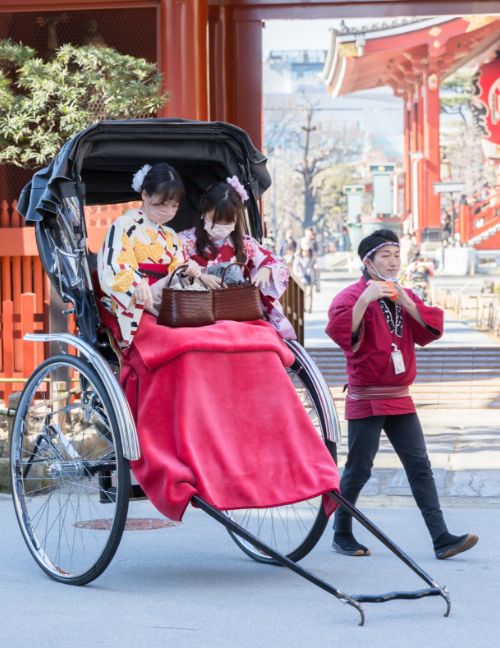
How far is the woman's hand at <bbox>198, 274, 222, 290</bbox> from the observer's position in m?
4.89

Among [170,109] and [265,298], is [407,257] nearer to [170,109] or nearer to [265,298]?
[170,109]

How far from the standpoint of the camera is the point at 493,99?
3025cm

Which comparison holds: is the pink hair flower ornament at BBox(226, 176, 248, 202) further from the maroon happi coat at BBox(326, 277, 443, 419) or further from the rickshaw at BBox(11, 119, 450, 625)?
the maroon happi coat at BBox(326, 277, 443, 419)

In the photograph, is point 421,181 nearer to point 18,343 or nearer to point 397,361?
point 18,343

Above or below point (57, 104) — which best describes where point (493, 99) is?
above

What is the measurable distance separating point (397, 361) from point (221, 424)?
101cm

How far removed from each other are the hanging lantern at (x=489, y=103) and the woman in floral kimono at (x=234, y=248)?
26.0 meters

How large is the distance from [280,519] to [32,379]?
5.08ft

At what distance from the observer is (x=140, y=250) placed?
5027 millimetres

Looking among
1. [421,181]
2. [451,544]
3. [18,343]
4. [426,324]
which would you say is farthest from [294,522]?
[421,181]

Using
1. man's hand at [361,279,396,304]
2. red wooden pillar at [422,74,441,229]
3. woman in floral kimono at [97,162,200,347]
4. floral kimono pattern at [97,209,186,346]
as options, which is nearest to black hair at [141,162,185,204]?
woman in floral kimono at [97,162,200,347]

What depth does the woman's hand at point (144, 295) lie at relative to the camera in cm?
480

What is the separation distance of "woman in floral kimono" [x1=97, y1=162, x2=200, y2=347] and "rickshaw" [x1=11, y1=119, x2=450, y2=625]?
0.52 feet

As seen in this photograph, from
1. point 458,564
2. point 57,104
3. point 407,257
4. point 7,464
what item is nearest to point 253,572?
point 458,564
